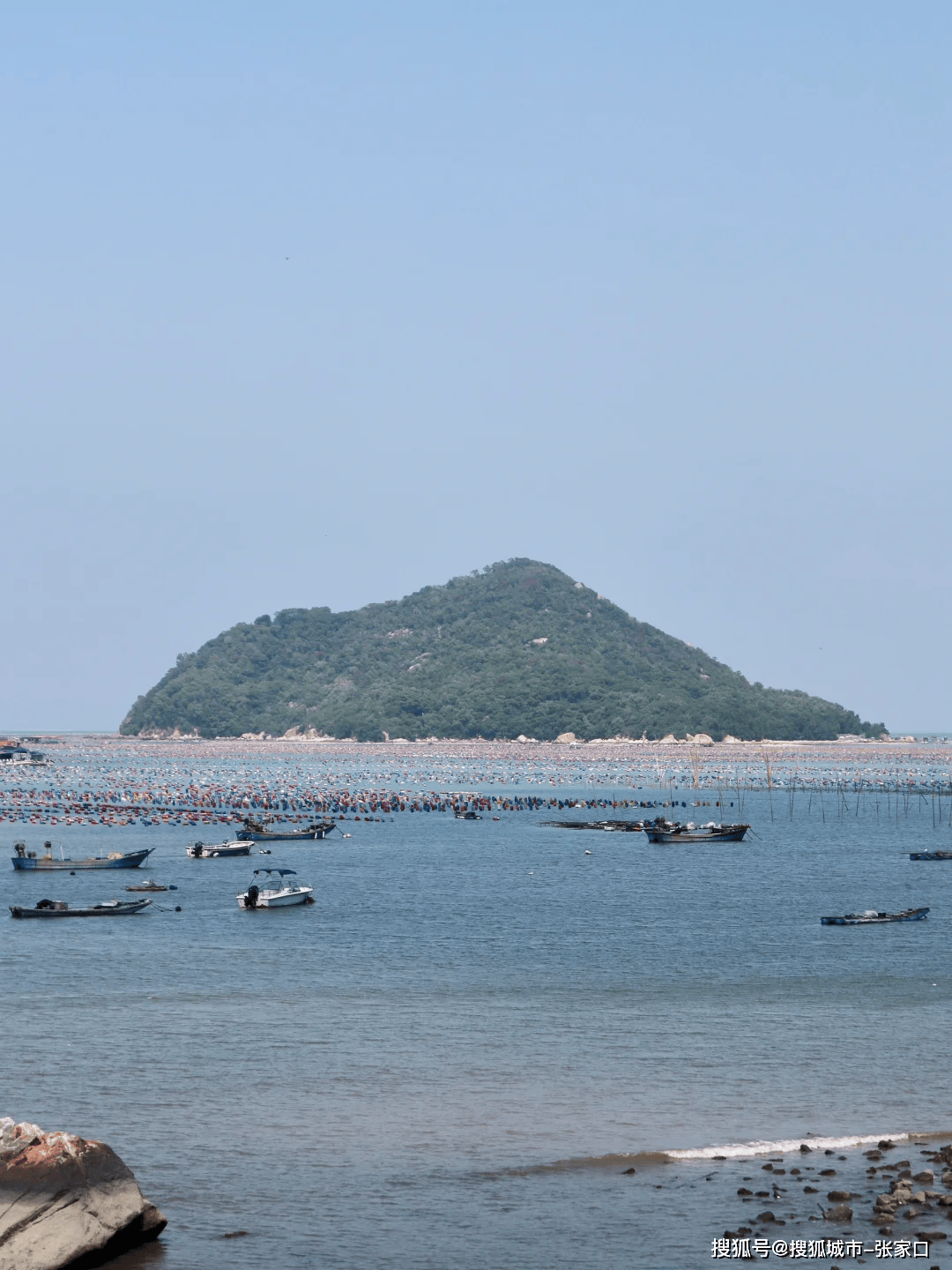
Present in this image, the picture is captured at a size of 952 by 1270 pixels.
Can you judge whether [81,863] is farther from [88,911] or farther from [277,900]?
[88,911]

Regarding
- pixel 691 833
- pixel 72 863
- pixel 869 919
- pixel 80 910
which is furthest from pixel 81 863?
pixel 691 833

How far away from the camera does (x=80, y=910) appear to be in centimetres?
6925

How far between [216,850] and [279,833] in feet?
51.1

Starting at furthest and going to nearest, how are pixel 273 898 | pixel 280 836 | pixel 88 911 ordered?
pixel 280 836
pixel 273 898
pixel 88 911

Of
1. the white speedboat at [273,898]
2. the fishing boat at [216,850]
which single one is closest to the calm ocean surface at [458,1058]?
the white speedboat at [273,898]

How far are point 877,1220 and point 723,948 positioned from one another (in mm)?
35590

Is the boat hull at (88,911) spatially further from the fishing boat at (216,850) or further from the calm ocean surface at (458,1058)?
the fishing boat at (216,850)

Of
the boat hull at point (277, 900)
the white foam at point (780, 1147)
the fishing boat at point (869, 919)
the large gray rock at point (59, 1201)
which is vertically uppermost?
the large gray rock at point (59, 1201)

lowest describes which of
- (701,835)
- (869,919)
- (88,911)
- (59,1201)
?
(869,919)

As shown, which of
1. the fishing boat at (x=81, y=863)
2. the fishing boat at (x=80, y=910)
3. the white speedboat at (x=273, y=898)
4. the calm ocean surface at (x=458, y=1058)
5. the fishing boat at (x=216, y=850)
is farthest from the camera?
the fishing boat at (x=216, y=850)

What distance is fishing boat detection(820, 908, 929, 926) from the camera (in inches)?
2761

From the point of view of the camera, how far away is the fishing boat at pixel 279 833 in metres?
118

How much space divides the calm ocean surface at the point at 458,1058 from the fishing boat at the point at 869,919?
1.20m

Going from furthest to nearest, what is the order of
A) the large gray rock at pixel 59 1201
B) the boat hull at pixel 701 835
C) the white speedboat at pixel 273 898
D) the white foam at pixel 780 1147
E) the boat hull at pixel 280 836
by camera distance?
the boat hull at pixel 280 836 < the boat hull at pixel 701 835 < the white speedboat at pixel 273 898 < the white foam at pixel 780 1147 < the large gray rock at pixel 59 1201
